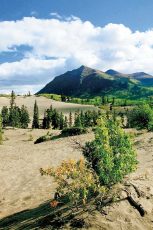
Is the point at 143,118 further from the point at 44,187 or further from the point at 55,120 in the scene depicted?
the point at 55,120

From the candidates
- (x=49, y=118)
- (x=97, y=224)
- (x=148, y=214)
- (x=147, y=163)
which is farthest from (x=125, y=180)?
(x=49, y=118)

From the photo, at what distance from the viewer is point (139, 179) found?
31.1 meters

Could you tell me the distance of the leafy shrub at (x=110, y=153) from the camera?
28.1 metres

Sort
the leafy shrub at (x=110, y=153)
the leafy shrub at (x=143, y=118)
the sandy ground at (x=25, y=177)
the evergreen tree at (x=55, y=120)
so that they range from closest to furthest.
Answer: the leafy shrub at (x=110, y=153) < the sandy ground at (x=25, y=177) < the leafy shrub at (x=143, y=118) < the evergreen tree at (x=55, y=120)

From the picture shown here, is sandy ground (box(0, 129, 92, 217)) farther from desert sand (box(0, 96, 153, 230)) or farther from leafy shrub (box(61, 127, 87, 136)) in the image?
leafy shrub (box(61, 127, 87, 136))

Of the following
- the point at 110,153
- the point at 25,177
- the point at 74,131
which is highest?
the point at 110,153

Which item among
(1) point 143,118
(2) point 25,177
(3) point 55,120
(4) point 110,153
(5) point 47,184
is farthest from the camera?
(3) point 55,120

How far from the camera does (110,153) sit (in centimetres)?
2839

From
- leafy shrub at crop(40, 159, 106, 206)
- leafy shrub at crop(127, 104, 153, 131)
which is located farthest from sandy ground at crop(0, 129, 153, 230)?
leafy shrub at crop(127, 104, 153, 131)

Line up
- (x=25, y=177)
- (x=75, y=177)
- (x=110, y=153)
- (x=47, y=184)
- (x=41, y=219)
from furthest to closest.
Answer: (x=25, y=177) → (x=47, y=184) → (x=110, y=153) → (x=41, y=219) → (x=75, y=177)

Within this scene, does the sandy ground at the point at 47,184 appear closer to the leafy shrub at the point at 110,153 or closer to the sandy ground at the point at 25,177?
the sandy ground at the point at 25,177

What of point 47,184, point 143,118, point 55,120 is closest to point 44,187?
point 47,184

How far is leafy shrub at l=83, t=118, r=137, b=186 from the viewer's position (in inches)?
1105

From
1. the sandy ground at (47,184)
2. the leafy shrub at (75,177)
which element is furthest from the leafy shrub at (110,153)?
the leafy shrub at (75,177)
